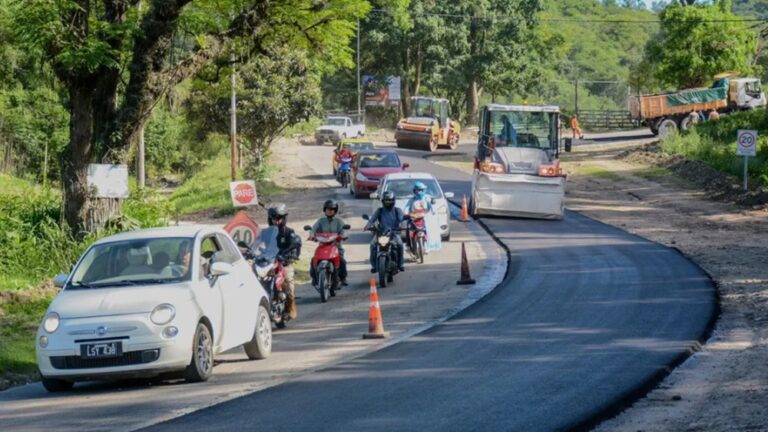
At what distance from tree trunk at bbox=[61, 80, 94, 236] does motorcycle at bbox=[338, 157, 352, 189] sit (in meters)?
24.0

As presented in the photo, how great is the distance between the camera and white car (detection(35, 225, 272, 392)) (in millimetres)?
11938

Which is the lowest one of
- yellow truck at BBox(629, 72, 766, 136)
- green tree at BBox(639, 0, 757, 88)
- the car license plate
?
the car license plate

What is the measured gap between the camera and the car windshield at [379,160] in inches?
1651

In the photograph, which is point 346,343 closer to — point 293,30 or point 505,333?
point 505,333

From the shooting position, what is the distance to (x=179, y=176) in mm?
66250

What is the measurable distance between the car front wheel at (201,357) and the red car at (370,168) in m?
28.3

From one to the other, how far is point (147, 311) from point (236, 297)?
6.06ft

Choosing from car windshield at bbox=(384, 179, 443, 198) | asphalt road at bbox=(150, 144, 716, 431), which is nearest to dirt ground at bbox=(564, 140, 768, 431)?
asphalt road at bbox=(150, 144, 716, 431)

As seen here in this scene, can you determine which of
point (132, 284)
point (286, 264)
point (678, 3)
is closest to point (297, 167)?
point (678, 3)

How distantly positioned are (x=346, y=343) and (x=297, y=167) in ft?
146

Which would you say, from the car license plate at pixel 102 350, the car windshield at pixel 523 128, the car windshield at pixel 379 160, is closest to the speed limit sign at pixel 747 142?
the car windshield at pixel 523 128

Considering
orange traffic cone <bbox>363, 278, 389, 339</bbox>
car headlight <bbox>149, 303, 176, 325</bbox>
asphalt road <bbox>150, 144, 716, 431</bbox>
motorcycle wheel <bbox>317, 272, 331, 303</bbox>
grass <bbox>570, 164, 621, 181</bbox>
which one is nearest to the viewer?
asphalt road <bbox>150, 144, 716, 431</bbox>

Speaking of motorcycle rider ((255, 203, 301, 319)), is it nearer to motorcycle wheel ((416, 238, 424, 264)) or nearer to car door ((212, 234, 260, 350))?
car door ((212, 234, 260, 350))

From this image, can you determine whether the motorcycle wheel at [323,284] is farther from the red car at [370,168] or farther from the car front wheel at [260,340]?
the red car at [370,168]
